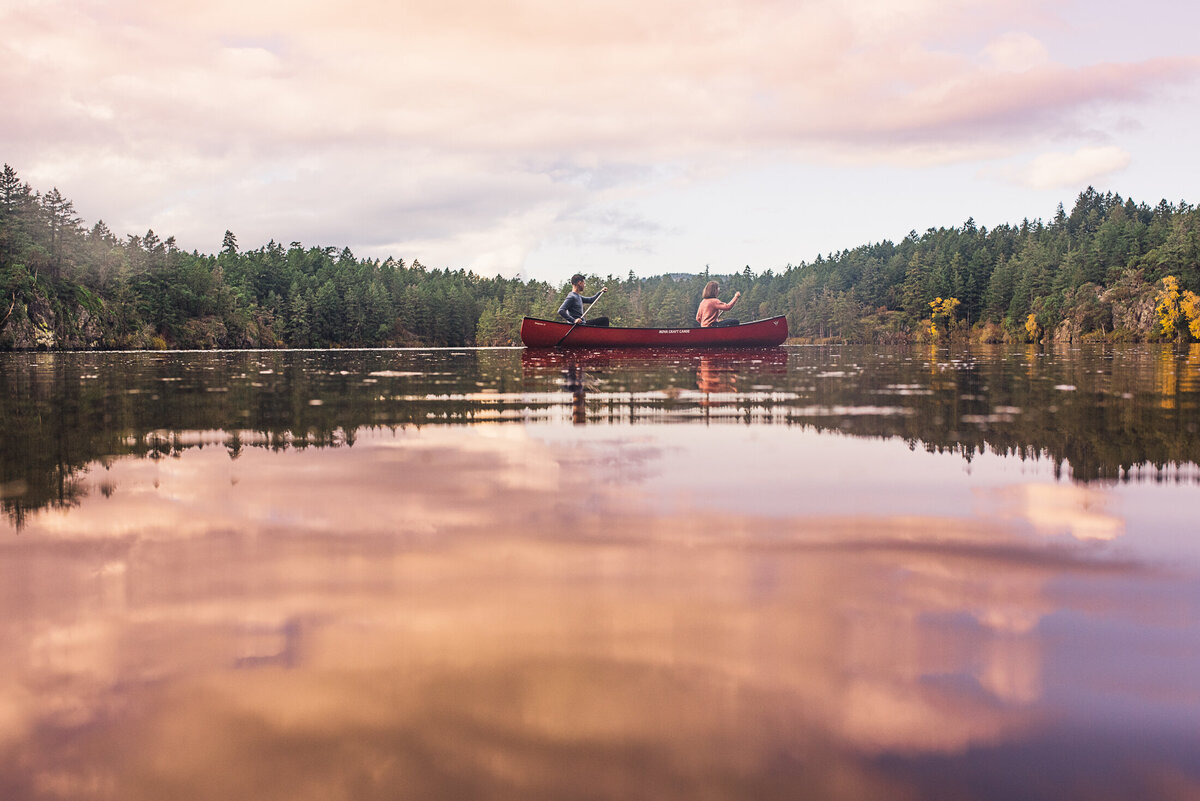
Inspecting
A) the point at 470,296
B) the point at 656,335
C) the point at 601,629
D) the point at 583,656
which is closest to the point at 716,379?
the point at 601,629

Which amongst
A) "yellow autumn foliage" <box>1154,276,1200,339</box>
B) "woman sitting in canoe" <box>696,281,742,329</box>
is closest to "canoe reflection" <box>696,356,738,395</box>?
"woman sitting in canoe" <box>696,281,742,329</box>

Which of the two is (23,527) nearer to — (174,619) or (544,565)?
(174,619)

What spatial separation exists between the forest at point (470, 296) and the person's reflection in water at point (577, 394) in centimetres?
8001

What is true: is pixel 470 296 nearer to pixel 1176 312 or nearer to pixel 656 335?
pixel 1176 312

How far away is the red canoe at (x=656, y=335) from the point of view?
115ft

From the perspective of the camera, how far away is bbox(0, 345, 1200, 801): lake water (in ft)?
6.66

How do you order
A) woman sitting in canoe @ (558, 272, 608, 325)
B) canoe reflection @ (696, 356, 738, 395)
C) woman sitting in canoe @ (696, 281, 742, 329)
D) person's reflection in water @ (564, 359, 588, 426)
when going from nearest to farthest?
person's reflection in water @ (564, 359, 588, 426)
canoe reflection @ (696, 356, 738, 395)
woman sitting in canoe @ (696, 281, 742, 329)
woman sitting in canoe @ (558, 272, 608, 325)

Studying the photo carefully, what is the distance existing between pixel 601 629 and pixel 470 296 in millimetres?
185154

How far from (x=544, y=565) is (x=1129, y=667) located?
7.18 ft

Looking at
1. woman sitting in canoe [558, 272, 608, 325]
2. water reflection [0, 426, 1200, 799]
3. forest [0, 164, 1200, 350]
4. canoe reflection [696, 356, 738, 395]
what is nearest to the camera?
water reflection [0, 426, 1200, 799]

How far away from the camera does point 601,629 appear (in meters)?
2.82

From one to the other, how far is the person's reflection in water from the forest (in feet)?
262

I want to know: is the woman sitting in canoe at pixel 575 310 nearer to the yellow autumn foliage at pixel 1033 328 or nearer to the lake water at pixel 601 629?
the lake water at pixel 601 629

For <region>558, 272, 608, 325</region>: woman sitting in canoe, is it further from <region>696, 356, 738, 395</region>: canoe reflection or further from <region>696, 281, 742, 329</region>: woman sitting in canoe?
<region>696, 356, 738, 395</region>: canoe reflection
